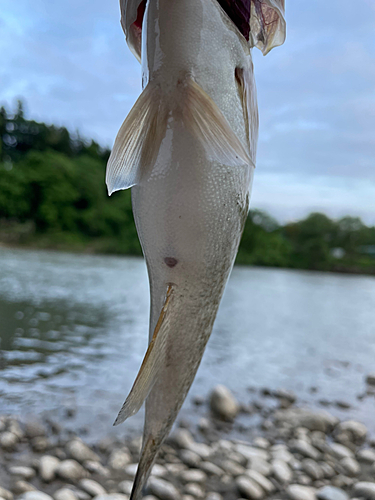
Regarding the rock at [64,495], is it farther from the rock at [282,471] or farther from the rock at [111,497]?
the rock at [282,471]

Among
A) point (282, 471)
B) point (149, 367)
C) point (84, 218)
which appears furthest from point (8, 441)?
point (84, 218)

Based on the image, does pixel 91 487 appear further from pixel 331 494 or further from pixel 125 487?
pixel 331 494

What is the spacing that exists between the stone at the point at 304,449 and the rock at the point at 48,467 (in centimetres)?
80

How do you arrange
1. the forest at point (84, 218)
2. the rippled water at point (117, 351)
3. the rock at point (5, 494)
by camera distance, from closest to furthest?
the rock at point (5, 494)
the rippled water at point (117, 351)
the forest at point (84, 218)

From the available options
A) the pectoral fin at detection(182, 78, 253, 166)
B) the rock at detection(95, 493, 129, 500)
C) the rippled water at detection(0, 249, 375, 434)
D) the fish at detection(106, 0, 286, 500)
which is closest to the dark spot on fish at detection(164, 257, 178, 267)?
the fish at detection(106, 0, 286, 500)

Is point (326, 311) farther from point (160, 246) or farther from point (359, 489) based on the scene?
point (160, 246)

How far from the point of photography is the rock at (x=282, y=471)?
3.83 feet

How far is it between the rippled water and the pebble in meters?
0.33

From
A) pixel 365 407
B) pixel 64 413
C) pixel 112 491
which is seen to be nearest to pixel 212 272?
pixel 112 491

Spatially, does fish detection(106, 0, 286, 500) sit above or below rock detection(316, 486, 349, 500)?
above

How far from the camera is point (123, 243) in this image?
11578 mm

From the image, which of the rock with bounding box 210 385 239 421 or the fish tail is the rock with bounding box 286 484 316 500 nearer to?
the rock with bounding box 210 385 239 421

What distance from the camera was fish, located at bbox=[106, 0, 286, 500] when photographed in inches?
15.8

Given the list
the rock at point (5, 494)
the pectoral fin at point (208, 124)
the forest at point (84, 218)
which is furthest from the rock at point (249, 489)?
the forest at point (84, 218)
